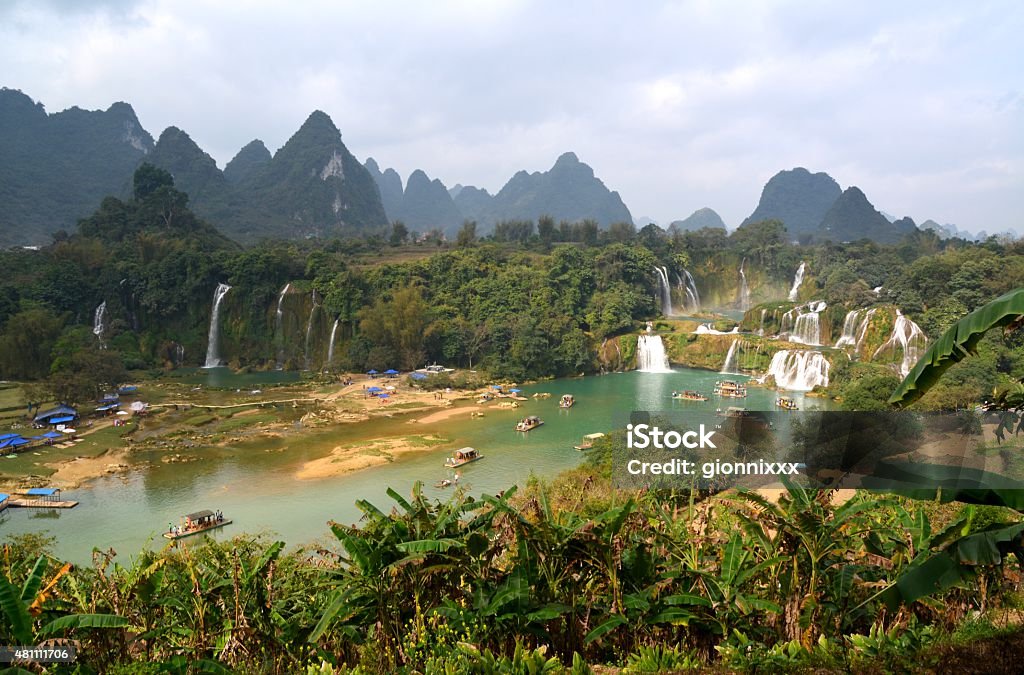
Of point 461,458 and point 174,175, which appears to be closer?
point 461,458

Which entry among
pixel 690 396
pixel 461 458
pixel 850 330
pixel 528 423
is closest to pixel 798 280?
pixel 850 330

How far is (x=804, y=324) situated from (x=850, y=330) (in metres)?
2.24

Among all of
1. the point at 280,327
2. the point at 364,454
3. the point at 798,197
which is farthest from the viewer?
the point at 798,197

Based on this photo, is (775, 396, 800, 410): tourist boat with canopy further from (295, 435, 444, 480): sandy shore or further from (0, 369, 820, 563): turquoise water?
(295, 435, 444, 480): sandy shore

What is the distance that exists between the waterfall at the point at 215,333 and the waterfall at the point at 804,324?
2904cm

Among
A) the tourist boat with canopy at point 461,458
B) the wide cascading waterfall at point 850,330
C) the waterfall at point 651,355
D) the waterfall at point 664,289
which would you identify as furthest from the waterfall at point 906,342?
the tourist boat with canopy at point 461,458

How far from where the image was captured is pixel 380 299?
107ft

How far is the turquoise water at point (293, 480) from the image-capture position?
12.2 m

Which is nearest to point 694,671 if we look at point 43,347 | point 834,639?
point 834,639

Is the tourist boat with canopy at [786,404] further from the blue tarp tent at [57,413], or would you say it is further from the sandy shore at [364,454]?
the blue tarp tent at [57,413]

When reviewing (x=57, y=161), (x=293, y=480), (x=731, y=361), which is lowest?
(x=293, y=480)

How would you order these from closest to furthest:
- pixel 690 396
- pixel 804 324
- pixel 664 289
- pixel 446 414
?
pixel 446 414
pixel 690 396
pixel 804 324
pixel 664 289

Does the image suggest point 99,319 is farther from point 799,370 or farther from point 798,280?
point 798,280

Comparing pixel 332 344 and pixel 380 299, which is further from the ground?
pixel 380 299
